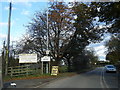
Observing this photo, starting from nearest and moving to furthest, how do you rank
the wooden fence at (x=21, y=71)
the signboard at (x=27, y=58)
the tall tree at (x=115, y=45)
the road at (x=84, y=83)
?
the road at (x=84, y=83) → the wooden fence at (x=21, y=71) → the signboard at (x=27, y=58) → the tall tree at (x=115, y=45)

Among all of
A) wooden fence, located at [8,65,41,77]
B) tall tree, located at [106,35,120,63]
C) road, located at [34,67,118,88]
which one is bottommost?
road, located at [34,67,118,88]

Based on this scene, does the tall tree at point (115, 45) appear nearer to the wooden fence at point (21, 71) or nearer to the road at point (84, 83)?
the road at point (84, 83)

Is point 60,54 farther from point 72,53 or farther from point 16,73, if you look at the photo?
point 16,73

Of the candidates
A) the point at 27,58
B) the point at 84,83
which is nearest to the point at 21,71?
the point at 27,58

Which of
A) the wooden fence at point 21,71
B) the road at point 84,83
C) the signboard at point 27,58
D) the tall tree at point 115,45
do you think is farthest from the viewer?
the tall tree at point 115,45

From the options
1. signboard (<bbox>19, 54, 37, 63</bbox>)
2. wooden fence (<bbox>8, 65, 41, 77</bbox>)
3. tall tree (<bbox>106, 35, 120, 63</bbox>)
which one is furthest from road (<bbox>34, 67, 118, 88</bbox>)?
tall tree (<bbox>106, 35, 120, 63</bbox>)

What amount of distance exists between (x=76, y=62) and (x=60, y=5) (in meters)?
15.3

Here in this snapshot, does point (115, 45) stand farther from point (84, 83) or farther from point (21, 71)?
point (84, 83)

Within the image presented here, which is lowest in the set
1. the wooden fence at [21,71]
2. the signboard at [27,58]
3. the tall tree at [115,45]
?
the wooden fence at [21,71]

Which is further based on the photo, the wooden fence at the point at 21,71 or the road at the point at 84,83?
the wooden fence at the point at 21,71

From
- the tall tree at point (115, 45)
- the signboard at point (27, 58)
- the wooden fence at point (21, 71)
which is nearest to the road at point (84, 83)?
the wooden fence at point (21, 71)

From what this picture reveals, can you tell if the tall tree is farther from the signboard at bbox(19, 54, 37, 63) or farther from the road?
the road

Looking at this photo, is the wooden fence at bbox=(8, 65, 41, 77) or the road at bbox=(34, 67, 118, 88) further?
the wooden fence at bbox=(8, 65, 41, 77)

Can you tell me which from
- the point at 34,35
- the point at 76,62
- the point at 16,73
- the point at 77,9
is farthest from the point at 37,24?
the point at 76,62
